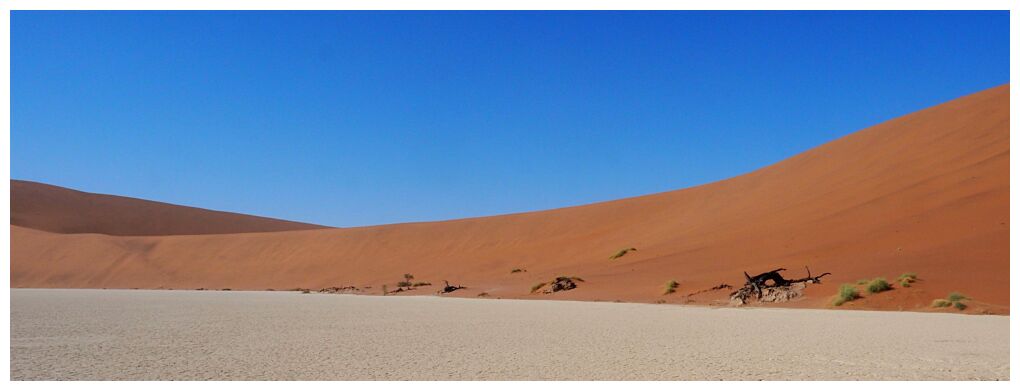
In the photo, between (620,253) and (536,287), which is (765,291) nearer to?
(536,287)

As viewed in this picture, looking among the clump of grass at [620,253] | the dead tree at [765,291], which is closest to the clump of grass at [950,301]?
the dead tree at [765,291]

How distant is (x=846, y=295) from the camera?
1650 cm

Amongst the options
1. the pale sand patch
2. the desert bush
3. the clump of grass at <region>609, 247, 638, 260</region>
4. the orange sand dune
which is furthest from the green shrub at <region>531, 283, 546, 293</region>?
the orange sand dune

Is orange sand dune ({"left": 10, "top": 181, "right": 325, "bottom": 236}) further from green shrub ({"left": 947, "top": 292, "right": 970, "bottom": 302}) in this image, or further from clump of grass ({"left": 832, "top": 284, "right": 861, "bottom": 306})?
green shrub ({"left": 947, "top": 292, "right": 970, "bottom": 302})

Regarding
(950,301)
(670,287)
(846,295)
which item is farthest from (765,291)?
(950,301)

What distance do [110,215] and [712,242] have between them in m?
82.5

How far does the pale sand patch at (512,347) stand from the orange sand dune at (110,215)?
265 feet

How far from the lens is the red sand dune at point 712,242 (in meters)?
21.2

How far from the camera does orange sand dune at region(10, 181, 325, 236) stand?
85375mm

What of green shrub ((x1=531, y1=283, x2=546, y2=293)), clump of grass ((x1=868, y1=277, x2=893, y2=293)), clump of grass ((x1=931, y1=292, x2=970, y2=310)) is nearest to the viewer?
clump of grass ((x1=931, y1=292, x2=970, y2=310))

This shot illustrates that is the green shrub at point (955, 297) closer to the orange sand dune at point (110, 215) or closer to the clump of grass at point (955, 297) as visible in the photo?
the clump of grass at point (955, 297)

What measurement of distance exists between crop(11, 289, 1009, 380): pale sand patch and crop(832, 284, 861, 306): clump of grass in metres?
2.38

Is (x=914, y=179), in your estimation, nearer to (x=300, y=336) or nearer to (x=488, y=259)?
(x=488, y=259)
